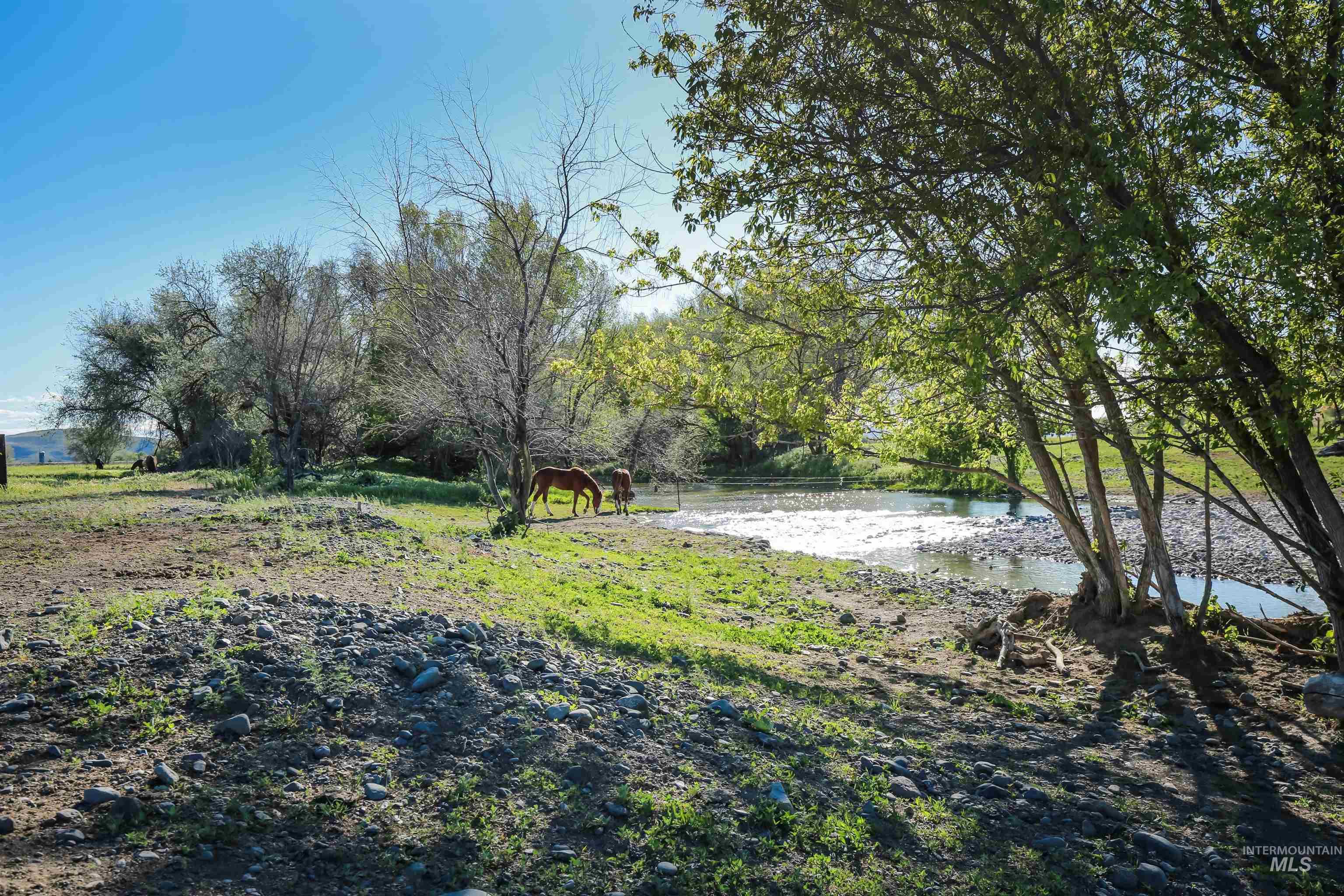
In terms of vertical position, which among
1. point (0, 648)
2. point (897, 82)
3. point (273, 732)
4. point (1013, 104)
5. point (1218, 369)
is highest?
point (897, 82)

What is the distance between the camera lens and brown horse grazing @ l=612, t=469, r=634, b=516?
1009 inches

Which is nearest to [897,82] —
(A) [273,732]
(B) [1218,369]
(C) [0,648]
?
(B) [1218,369]

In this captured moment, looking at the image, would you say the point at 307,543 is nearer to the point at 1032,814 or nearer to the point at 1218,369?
the point at 1032,814

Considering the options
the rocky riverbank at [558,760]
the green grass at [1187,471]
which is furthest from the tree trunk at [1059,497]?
the green grass at [1187,471]

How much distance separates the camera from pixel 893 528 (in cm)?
2373

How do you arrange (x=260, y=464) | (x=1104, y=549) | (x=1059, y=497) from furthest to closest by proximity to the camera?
(x=260, y=464), (x=1059, y=497), (x=1104, y=549)

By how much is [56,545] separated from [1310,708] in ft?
45.3

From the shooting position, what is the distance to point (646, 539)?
18234 mm

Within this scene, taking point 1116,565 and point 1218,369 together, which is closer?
point 1218,369

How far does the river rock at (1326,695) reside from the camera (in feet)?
22.1

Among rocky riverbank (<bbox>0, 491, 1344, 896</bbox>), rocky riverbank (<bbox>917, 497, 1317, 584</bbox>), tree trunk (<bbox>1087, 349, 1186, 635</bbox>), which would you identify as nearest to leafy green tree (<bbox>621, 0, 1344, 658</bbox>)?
tree trunk (<bbox>1087, 349, 1186, 635</bbox>)

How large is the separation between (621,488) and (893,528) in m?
A: 8.99

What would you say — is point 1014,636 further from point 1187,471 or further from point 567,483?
point 1187,471

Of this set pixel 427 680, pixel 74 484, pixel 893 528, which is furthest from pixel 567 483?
pixel 427 680
